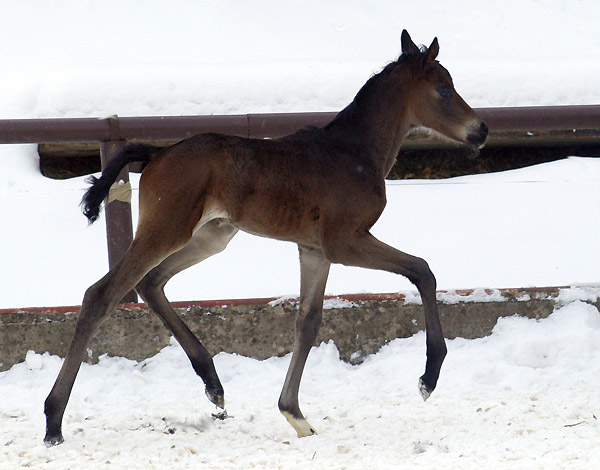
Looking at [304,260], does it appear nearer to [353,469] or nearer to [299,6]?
[353,469]

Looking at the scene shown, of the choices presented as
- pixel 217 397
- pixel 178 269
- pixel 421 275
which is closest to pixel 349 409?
pixel 217 397

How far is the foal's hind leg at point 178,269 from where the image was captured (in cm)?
396

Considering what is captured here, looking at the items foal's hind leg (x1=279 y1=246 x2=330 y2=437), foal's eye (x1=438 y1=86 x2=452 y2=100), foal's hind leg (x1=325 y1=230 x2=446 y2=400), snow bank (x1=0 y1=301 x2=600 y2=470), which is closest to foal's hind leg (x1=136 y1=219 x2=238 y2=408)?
snow bank (x1=0 y1=301 x2=600 y2=470)

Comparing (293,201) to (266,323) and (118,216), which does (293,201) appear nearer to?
(266,323)

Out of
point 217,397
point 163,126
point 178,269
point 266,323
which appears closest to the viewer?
point 217,397

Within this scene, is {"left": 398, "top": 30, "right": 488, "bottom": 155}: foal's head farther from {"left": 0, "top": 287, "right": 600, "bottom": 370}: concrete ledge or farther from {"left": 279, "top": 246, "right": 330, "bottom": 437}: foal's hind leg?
{"left": 0, "top": 287, "right": 600, "bottom": 370}: concrete ledge

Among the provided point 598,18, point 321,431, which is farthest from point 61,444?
point 598,18

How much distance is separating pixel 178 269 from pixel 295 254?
2120 mm

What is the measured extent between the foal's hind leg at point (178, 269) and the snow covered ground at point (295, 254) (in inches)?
7.1

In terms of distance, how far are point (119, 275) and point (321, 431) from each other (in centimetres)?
112

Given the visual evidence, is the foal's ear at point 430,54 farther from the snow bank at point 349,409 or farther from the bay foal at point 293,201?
the snow bank at point 349,409

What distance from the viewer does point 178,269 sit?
13.3ft

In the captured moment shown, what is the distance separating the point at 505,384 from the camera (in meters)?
4.31

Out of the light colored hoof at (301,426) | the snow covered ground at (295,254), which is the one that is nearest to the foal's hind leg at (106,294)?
the snow covered ground at (295,254)
